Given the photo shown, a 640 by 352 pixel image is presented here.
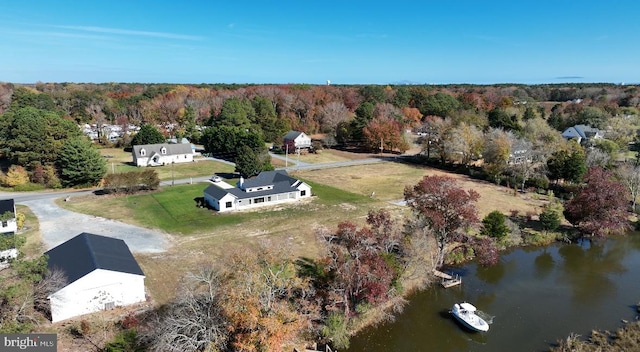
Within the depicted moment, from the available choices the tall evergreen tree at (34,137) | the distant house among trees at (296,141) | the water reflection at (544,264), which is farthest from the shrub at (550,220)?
the tall evergreen tree at (34,137)

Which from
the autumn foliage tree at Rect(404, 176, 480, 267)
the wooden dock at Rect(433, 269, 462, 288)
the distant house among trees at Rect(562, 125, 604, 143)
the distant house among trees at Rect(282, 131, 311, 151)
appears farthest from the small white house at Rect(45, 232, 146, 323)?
the distant house among trees at Rect(562, 125, 604, 143)

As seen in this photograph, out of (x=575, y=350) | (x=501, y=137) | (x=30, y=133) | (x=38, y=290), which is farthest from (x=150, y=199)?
(x=501, y=137)

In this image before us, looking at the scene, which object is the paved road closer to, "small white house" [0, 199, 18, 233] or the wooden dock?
"small white house" [0, 199, 18, 233]

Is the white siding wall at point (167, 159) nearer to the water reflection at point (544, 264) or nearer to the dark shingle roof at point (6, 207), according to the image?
the dark shingle roof at point (6, 207)

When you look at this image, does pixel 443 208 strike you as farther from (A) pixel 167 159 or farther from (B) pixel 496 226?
(A) pixel 167 159

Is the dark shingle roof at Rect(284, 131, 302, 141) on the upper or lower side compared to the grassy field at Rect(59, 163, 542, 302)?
upper

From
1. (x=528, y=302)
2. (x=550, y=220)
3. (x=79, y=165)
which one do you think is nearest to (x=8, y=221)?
(x=79, y=165)
